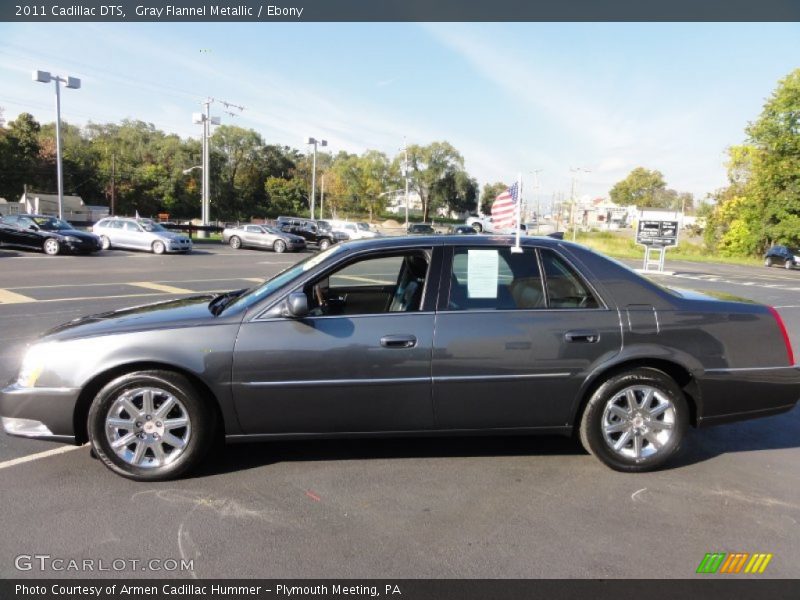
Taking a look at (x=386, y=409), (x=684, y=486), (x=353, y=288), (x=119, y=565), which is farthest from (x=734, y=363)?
(x=119, y=565)

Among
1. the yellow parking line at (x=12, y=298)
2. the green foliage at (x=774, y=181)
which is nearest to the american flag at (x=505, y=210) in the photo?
the yellow parking line at (x=12, y=298)

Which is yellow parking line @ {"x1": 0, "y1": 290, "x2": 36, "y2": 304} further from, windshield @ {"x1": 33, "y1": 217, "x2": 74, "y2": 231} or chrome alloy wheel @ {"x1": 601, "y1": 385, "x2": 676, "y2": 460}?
windshield @ {"x1": 33, "y1": 217, "x2": 74, "y2": 231}

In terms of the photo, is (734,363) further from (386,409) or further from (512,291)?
(386,409)

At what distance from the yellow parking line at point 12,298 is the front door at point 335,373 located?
8.78 meters

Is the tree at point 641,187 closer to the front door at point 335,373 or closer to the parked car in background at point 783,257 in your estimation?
the parked car in background at point 783,257

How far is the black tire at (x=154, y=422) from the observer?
3475mm

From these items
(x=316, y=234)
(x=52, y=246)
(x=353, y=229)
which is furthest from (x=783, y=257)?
(x=52, y=246)

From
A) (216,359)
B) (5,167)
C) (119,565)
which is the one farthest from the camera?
(5,167)

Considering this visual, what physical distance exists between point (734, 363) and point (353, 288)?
300 centimetres

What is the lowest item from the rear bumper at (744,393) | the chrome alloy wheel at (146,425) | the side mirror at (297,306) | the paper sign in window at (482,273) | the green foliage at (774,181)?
the chrome alloy wheel at (146,425)

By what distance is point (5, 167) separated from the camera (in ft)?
177

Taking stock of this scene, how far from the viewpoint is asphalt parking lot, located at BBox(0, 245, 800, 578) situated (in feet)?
9.20

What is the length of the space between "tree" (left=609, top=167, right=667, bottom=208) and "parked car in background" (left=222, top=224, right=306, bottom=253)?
376ft
